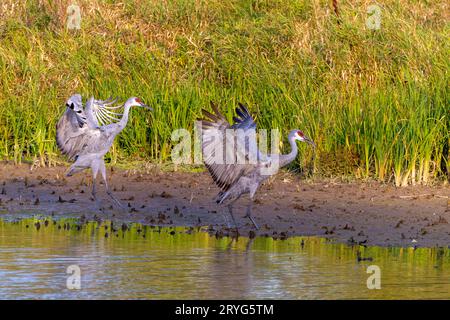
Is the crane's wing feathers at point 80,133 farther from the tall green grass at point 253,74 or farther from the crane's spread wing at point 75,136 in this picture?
the tall green grass at point 253,74

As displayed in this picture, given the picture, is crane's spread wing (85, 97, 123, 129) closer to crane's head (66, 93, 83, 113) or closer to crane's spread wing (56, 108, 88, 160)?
crane's spread wing (56, 108, 88, 160)

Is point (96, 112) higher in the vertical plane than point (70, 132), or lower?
higher

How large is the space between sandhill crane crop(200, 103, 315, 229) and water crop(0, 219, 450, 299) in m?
0.66

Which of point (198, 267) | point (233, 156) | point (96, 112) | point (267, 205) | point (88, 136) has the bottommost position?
point (198, 267)

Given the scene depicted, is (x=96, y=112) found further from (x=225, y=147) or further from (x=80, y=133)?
(x=225, y=147)

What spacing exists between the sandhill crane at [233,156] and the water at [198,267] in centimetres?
66

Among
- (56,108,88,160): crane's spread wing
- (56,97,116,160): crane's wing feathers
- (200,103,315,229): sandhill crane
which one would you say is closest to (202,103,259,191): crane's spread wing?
(200,103,315,229): sandhill crane

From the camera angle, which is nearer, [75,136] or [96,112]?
[75,136]

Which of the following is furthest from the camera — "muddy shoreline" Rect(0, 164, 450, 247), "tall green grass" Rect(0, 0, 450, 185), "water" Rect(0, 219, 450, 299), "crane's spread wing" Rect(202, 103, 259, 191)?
"tall green grass" Rect(0, 0, 450, 185)

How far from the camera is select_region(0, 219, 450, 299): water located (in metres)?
7.40

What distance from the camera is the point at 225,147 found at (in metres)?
9.95

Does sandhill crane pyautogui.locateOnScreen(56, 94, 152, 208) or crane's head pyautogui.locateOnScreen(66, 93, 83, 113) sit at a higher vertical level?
crane's head pyautogui.locateOnScreen(66, 93, 83, 113)

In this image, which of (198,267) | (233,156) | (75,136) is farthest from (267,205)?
(198,267)

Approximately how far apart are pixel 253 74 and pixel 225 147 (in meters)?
4.33
